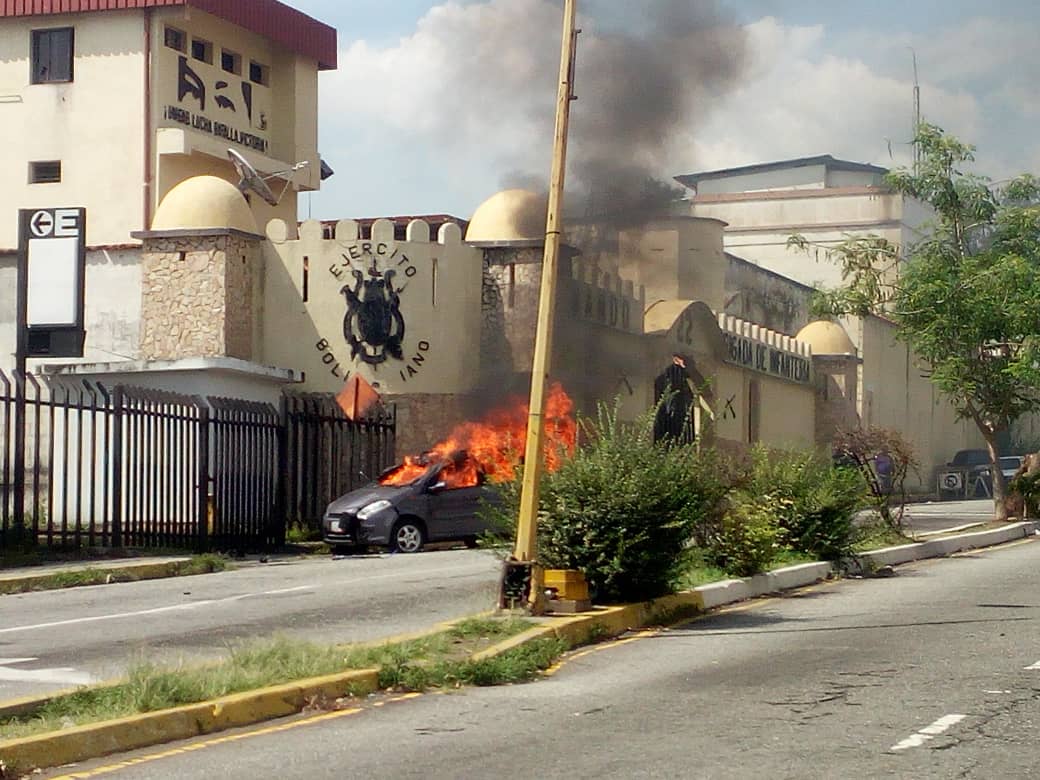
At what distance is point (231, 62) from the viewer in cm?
4022

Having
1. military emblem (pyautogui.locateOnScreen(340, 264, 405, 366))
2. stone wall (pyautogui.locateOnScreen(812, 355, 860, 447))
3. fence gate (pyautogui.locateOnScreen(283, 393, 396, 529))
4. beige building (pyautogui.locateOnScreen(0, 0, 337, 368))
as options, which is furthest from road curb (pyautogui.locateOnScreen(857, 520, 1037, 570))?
stone wall (pyautogui.locateOnScreen(812, 355, 860, 447))

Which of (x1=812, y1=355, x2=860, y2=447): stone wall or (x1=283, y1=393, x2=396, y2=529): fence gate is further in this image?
(x1=812, y1=355, x2=860, y2=447): stone wall

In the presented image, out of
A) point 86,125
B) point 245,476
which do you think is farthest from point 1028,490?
point 86,125

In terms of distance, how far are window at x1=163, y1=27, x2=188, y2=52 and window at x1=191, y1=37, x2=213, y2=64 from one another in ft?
1.21

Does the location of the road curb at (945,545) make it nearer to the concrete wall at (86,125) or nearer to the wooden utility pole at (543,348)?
the wooden utility pole at (543,348)

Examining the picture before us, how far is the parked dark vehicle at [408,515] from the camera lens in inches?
953

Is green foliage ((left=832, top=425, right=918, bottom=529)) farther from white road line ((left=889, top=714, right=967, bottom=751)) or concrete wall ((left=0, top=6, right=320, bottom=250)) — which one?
concrete wall ((left=0, top=6, right=320, bottom=250))

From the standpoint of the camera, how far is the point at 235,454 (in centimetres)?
2512

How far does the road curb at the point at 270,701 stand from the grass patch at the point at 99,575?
8.13 m

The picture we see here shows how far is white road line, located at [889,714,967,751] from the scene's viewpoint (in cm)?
809

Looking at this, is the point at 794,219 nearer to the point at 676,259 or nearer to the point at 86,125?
the point at 676,259

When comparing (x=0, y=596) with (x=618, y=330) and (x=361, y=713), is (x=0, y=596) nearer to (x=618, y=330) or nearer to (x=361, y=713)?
(x=361, y=713)

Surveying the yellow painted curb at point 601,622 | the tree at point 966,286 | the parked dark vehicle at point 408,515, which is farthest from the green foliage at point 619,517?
the tree at point 966,286

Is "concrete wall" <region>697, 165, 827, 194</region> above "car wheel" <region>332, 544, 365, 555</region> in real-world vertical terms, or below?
above
